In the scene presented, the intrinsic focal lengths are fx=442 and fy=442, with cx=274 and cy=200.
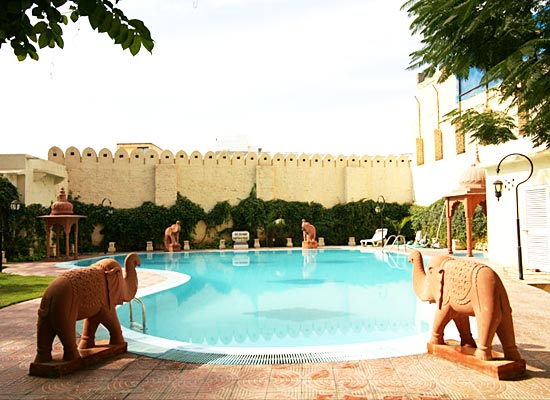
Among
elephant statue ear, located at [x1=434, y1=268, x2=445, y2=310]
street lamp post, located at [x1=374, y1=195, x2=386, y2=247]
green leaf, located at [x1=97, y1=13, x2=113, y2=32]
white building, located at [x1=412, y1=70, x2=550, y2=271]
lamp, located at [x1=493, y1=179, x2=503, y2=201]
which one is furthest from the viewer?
street lamp post, located at [x1=374, y1=195, x2=386, y2=247]

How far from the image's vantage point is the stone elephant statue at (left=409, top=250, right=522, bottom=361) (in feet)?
11.3

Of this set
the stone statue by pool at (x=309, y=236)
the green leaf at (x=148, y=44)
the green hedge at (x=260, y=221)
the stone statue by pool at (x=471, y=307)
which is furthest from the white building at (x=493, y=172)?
the stone statue by pool at (x=309, y=236)

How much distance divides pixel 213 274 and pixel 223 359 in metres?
8.01

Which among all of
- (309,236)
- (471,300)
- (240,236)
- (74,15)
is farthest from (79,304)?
(240,236)

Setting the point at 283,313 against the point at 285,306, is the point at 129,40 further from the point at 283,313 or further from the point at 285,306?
the point at 285,306

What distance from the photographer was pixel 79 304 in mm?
3750

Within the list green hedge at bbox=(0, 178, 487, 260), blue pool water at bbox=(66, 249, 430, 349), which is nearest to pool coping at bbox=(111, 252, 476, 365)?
blue pool water at bbox=(66, 249, 430, 349)

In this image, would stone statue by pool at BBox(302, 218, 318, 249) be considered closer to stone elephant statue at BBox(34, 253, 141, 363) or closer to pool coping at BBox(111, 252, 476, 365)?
pool coping at BBox(111, 252, 476, 365)

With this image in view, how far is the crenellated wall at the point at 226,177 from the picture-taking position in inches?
822

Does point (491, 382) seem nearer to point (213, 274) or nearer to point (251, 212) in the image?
point (213, 274)

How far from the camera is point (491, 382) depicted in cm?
334

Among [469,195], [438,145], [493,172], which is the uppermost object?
[438,145]

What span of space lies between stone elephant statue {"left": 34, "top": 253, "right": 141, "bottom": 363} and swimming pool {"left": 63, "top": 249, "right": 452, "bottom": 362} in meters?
0.60

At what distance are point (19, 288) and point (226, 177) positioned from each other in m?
14.0
